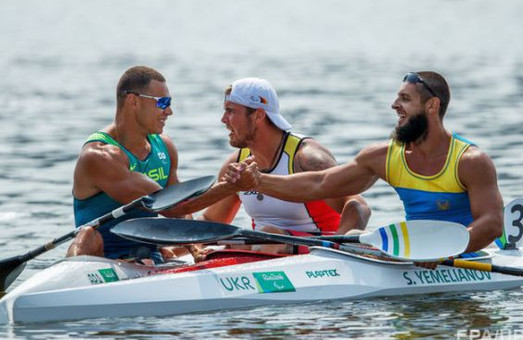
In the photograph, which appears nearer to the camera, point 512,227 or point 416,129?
point 416,129

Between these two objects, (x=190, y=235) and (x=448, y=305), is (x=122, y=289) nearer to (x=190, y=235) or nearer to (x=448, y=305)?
(x=190, y=235)

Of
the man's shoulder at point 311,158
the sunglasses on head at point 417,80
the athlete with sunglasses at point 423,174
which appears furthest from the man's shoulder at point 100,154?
the sunglasses on head at point 417,80

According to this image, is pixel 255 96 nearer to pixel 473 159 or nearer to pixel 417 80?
pixel 417 80

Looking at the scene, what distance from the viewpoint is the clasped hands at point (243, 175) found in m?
11.5

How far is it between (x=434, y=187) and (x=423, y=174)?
0.47ft

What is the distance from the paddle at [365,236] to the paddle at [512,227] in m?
1.35

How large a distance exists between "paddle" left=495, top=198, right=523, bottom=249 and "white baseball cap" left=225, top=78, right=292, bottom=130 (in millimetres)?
2218

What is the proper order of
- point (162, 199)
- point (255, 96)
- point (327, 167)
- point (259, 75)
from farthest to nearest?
point (259, 75) → point (255, 96) → point (327, 167) → point (162, 199)

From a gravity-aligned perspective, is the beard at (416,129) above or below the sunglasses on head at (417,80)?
below

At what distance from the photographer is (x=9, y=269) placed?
41.0 ft

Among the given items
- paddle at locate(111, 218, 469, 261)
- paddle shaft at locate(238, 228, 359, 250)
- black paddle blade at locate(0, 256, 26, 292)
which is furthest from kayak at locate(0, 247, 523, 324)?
black paddle blade at locate(0, 256, 26, 292)

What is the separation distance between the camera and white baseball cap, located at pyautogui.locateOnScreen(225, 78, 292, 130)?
1222cm

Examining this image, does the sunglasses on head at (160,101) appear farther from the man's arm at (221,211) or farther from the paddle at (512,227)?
the paddle at (512,227)

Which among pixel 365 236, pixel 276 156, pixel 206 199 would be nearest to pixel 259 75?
pixel 276 156
